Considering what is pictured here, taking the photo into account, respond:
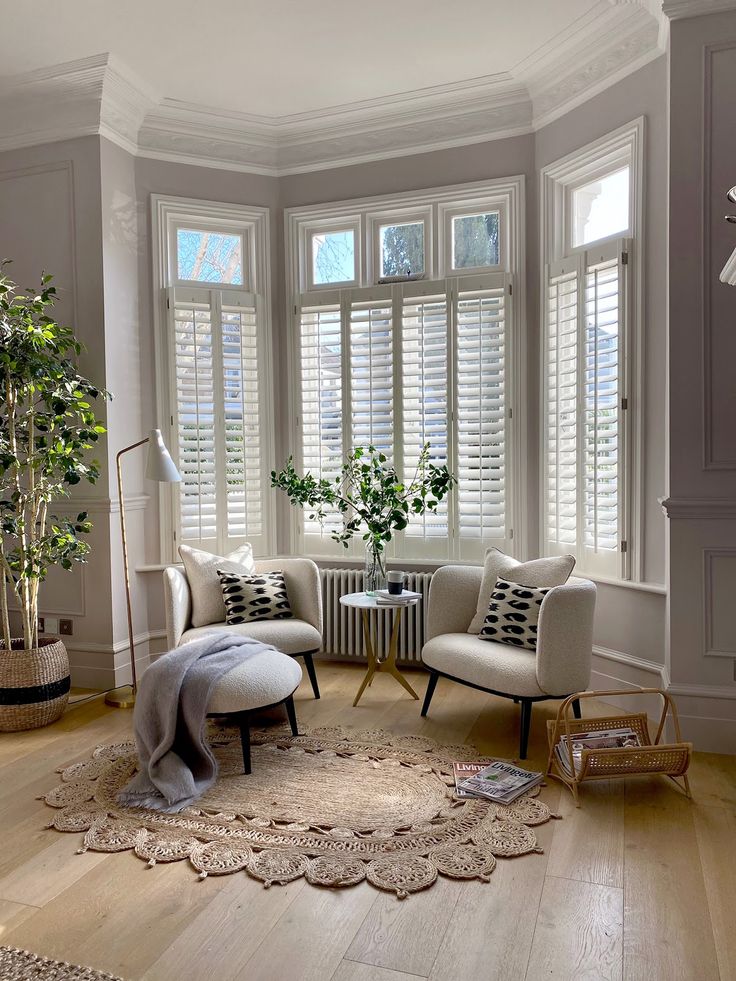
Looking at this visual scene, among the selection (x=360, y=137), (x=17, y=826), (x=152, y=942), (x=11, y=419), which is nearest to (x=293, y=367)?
(x=360, y=137)

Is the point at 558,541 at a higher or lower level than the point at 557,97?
lower

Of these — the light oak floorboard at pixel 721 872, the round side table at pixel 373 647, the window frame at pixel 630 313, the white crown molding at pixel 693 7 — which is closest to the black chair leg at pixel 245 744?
the round side table at pixel 373 647

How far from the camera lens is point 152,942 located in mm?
2152

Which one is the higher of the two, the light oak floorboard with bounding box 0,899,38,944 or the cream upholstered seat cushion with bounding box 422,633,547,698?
the cream upholstered seat cushion with bounding box 422,633,547,698

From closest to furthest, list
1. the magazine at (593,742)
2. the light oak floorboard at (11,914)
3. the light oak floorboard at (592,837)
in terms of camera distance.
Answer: the light oak floorboard at (11,914) < the light oak floorboard at (592,837) < the magazine at (593,742)

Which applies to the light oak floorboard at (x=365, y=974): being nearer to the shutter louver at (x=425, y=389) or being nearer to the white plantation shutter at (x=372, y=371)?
the shutter louver at (x=425, y=389)

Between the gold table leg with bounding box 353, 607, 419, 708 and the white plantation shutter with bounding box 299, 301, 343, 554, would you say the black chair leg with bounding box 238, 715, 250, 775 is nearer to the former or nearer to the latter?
the gold table leg with bounding box 353, 607, 419, 708

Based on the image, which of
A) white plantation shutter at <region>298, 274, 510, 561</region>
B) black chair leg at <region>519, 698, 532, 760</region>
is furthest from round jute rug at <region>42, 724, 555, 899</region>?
white plantation shutter at <region>298, 274, 510, 561</region>

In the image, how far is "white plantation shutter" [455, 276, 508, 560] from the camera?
15.0 ft

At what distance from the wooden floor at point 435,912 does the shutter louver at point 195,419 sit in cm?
213

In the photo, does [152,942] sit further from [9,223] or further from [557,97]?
[557,97]

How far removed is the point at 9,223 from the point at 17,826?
11.1 feet

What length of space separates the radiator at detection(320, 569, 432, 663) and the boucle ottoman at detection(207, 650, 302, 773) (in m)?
1.31

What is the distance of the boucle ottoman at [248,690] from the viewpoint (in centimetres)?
319
